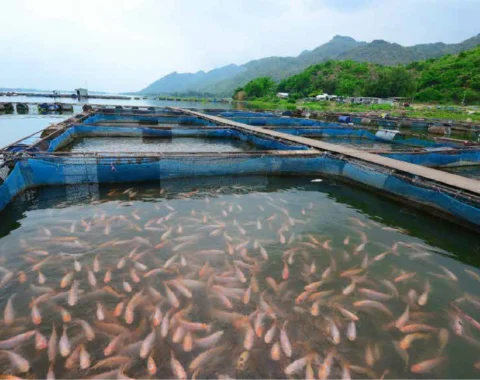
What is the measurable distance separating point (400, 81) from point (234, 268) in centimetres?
7790

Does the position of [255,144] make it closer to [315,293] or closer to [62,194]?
[62,194]

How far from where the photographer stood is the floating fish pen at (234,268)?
12.0 feet

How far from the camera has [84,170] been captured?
28.7 ft

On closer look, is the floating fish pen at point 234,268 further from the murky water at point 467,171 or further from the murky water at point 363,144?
the murky water at point 363,144

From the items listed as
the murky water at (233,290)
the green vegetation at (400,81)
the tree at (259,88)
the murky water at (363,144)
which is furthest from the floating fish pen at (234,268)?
the tree at (259,88)

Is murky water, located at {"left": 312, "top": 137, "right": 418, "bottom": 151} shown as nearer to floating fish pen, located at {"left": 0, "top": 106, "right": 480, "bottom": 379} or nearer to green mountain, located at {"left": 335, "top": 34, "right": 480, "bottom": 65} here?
floating fish pen, located at {"left": 0, "top": 106, "right": 480, "bottom": 379}

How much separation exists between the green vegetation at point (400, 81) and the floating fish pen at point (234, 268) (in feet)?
221

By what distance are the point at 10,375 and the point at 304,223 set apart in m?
6.26

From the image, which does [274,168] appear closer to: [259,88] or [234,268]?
[234,268]

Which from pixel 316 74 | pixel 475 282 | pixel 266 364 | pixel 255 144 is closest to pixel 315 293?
pixel 266 364

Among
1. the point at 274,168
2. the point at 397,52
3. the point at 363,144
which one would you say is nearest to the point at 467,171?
the point at 363,144

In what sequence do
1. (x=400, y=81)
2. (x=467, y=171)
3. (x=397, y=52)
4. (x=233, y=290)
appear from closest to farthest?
1. (x=233, y=290)
2. (x=467, y=171)
3. (x=400, y=81)
4. (x=397, y=52)

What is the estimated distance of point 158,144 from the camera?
58.9 feet

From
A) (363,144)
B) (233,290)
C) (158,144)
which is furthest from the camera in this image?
(363,144)
